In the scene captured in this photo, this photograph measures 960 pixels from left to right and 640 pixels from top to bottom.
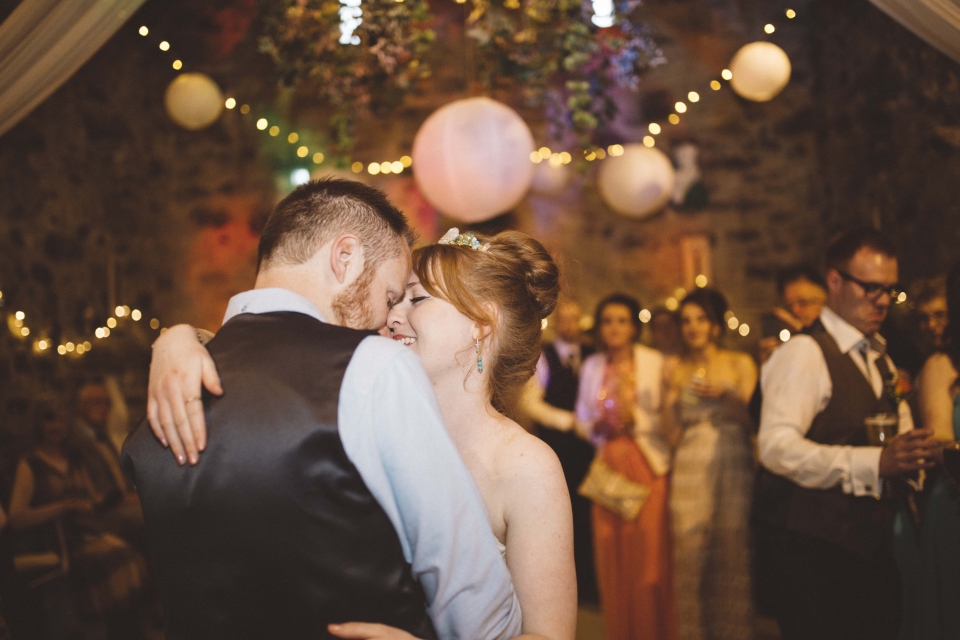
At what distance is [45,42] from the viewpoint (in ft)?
7.43

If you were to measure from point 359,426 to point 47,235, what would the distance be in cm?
425

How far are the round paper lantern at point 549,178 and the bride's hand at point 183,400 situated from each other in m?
4.67

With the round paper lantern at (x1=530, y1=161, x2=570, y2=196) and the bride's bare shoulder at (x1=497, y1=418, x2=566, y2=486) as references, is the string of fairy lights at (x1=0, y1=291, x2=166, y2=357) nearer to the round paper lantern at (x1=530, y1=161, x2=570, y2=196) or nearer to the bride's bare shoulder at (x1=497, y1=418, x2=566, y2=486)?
the bride's bare shoulder at (x1=497, y1=418, x2=566, y2=486)

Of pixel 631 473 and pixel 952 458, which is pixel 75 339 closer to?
pixel 631 473

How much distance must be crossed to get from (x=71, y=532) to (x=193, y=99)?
8.48 feet

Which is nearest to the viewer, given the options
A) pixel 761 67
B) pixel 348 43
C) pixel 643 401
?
pixel 643 401

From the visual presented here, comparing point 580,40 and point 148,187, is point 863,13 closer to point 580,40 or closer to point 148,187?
point 580,40

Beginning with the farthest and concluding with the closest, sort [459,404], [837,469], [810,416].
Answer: [810,416] → [837,469] → [459,404]

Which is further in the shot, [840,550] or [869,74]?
[869,74]

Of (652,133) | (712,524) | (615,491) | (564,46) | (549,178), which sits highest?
(564,46)

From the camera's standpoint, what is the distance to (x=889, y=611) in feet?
7.98

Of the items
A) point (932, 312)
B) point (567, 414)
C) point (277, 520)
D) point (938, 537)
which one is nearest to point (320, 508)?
point (277, 520)

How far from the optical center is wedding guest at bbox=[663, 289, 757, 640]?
3438 mm

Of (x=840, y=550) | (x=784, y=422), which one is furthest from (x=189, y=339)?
(x=840, y=550)
